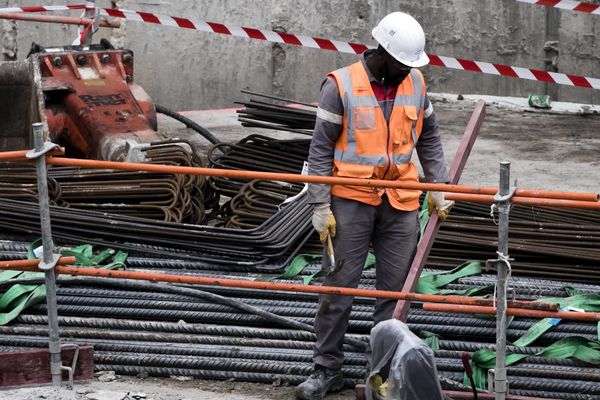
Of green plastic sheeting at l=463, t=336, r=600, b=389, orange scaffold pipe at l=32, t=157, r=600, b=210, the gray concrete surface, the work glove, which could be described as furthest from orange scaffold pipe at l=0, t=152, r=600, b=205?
the gray concrete surface

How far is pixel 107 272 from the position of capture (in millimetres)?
6020

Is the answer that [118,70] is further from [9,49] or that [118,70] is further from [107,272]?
[107,272]

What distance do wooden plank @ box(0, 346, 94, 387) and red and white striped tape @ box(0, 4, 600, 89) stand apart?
5851 mm

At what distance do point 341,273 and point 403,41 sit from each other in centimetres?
128

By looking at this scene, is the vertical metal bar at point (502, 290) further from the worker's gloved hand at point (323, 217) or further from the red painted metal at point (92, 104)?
the red painted metal at point (92, 104)

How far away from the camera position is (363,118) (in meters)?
6.02

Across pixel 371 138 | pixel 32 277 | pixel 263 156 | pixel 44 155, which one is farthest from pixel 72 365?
pixel 263 156

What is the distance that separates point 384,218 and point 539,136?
7167mm

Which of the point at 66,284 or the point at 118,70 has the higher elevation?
→ the point at 118,70

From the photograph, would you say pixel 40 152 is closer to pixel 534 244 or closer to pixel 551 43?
pixel 534 244

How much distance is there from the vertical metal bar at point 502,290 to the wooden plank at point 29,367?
227 centimetres

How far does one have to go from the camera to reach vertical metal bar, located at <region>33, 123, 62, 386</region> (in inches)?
233

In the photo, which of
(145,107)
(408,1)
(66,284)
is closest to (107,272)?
(66,284)

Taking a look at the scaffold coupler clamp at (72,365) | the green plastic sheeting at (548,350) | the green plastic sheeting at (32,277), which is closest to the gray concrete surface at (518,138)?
the green plastic sheeting at (32,277)
